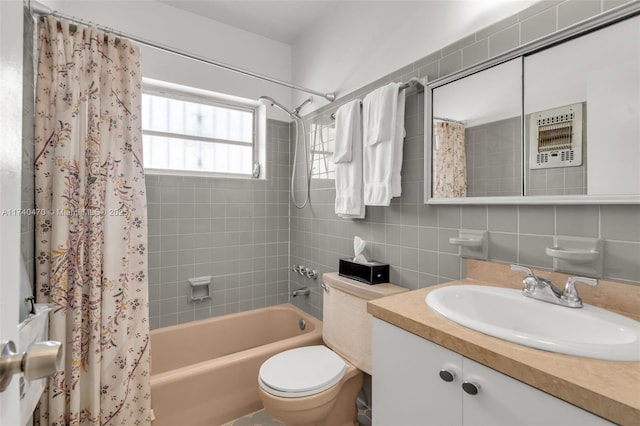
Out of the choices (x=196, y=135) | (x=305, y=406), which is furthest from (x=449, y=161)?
(x=196, y=135)

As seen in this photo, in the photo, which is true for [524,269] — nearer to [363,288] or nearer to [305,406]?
[363,288]

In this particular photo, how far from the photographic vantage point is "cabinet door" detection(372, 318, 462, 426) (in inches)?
32.6

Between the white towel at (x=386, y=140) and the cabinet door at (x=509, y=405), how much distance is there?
0.96 meters

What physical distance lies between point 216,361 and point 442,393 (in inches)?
51.8

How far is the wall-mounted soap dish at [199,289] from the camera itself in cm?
223

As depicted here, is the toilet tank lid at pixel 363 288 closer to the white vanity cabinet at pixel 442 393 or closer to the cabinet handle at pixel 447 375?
the white vanity cabinet at pixel 442 393

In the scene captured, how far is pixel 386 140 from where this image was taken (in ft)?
5.25

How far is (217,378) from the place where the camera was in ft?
5.43

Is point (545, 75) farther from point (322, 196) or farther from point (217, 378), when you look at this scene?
point (217, 378)

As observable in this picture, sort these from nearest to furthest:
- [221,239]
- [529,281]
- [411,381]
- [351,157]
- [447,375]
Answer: [447,375]
[411,381]
[529,281]
[351,157]
[221,239]

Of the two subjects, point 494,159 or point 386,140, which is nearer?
point 494,159

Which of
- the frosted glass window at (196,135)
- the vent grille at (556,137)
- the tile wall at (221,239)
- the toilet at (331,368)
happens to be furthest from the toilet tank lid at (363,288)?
the frosted glass window at (196,135)

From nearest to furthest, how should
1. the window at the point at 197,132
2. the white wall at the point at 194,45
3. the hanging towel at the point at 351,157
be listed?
the hanging towel at the point at 351,157, the white wall at the point at 194,45, the window at the point at 197,132

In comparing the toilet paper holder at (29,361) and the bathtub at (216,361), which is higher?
the toilet paper holder at (29,361)
